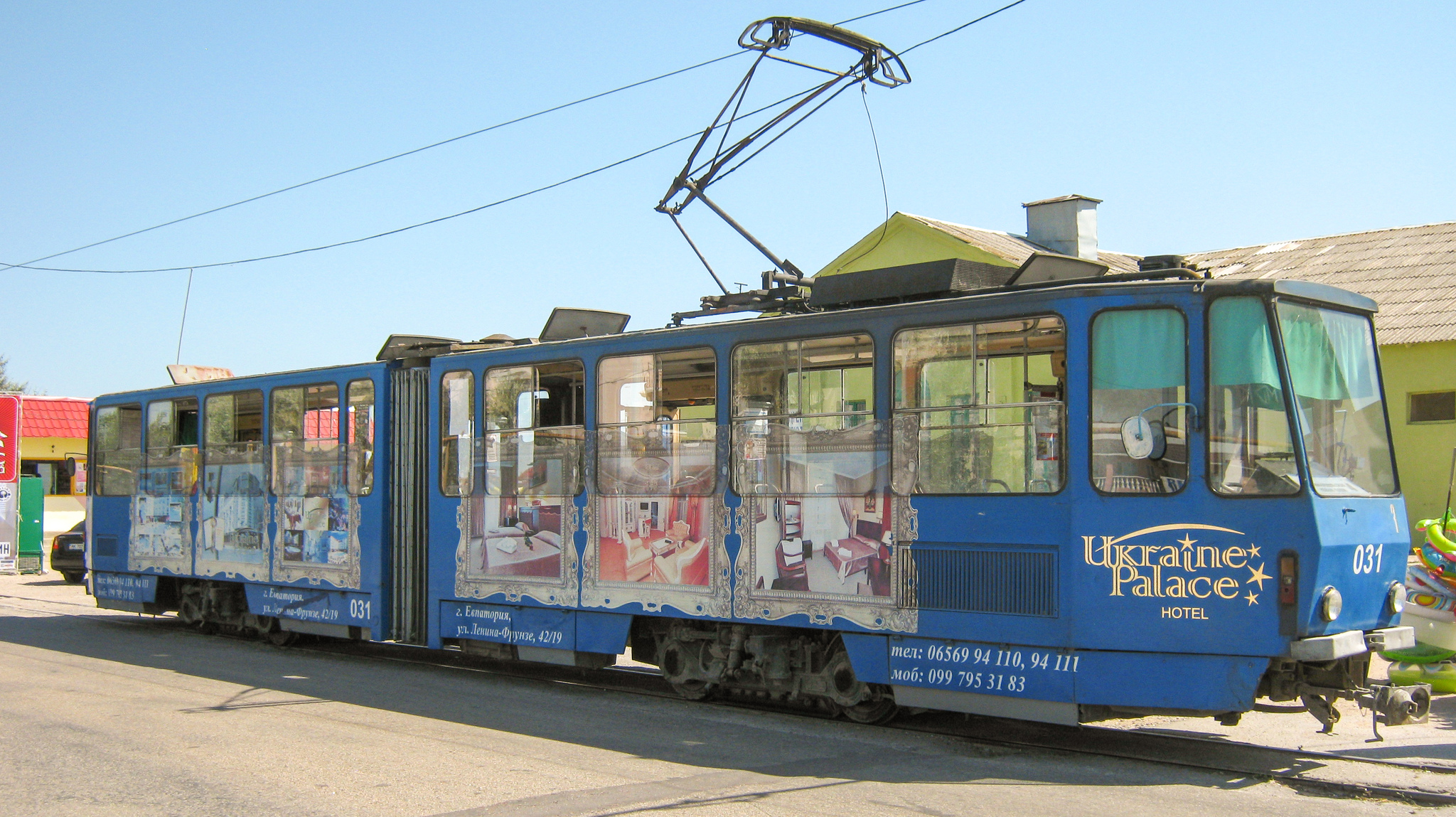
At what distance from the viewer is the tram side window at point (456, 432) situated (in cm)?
1158

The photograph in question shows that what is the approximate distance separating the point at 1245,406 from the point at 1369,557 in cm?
126

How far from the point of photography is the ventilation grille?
7875 millimetres

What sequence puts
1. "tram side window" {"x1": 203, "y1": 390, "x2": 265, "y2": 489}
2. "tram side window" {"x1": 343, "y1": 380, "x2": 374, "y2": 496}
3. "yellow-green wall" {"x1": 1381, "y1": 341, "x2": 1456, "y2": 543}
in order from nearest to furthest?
"tram side window" {"x1": 343, "y1": 380, "x2": 374, "y2": 496} → "tram side window" {"x1": 203, "y1": 390, "x2": 265, "y2": 489} → "yellow-green wall" {"x1": 1381, "y1": 341, "x2": 1456, "y2": 543}

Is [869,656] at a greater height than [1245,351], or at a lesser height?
lesser

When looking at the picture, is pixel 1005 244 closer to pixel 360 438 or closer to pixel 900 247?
pixel 900 247

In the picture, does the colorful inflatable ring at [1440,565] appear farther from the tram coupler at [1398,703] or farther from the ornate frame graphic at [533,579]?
the ornate frame graphic at [533,579]

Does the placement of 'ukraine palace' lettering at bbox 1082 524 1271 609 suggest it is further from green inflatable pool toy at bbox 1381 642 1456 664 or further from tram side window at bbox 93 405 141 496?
tram side window at bbox 93 405 141 496

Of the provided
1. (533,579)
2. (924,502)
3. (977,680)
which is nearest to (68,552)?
(533,579)

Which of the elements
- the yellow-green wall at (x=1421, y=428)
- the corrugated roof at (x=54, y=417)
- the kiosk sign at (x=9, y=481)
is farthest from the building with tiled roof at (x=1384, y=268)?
the corrugated roof at (x=54, y=417)

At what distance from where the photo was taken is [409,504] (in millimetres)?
12148

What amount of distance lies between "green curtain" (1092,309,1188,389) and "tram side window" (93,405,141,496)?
41.8 feet

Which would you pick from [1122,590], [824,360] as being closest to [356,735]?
[824,360]

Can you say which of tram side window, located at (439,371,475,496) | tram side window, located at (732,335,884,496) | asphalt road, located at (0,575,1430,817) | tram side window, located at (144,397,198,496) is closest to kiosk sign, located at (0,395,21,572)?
tram side window, located at (144,397,198,496)

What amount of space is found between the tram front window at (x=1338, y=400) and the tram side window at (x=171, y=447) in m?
12.3
